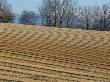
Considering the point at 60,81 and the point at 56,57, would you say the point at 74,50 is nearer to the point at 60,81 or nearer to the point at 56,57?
the point at 56,57

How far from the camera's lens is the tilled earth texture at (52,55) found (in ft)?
55.1

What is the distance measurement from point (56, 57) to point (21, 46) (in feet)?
10.4

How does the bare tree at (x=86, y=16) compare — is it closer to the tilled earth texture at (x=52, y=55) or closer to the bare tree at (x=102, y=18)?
the bare tree at (x=102, y=18)

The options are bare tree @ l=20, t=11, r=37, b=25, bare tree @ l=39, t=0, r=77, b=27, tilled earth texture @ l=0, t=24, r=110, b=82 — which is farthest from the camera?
bare tree @ l=20, t=11, r=37, b=25

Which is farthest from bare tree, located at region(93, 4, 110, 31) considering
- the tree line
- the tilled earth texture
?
the tilled earth texture

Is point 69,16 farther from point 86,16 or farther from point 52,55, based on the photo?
point 52,55

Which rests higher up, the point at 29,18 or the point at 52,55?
the point at 52,55

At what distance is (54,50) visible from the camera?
24.3 metres

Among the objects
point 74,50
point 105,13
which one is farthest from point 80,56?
point 105,13

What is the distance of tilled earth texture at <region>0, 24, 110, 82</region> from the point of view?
55.1 feet

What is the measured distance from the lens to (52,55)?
74.8 ft

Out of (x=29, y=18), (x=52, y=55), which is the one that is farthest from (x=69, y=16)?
(x=52, y=55)

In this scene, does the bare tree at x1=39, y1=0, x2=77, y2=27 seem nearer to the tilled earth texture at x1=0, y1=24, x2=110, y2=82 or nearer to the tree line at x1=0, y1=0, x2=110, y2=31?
the tree line at x1=0, y1=0, x2=110, y2=31

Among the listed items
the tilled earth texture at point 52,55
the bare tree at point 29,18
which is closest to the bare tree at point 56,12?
the bare tree at point 29,18
